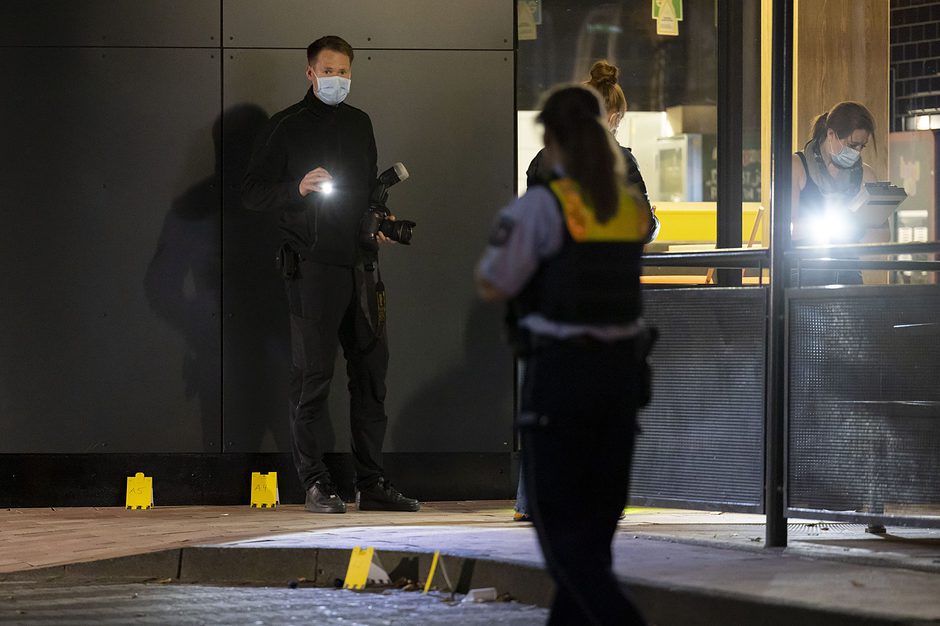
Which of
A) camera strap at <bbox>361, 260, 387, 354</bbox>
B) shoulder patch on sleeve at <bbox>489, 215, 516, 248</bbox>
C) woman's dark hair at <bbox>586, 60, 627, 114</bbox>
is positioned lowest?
camera strap at <bbox>361, 260, 387, 354</bbox>

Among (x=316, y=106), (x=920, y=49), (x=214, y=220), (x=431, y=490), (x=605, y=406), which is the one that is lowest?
(x=431, y=490)

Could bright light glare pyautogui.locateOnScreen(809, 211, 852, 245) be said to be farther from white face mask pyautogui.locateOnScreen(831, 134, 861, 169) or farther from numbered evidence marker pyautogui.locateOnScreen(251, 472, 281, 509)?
numbered evidence marker pyautogui.locateOnScreen(251, 472, 281, 509)

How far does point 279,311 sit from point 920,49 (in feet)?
26.3

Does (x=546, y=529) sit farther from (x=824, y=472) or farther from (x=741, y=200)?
(x=741, y=200)

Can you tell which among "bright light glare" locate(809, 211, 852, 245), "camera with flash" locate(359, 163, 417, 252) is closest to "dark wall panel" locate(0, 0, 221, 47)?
"camera with flash" locate(359, 163, 417, 252)

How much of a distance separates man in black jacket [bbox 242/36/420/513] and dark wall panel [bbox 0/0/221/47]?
2.79 ft

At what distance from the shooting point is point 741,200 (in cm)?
987

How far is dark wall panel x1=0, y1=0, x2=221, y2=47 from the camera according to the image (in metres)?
9.41

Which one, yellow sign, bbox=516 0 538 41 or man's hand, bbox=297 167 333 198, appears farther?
yellow sign, bbox=516 0 538 41

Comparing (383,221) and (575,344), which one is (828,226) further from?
(575,344)

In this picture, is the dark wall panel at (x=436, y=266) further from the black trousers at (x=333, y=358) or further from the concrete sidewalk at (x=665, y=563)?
the concrete sidewalk at (x=665, y=563)

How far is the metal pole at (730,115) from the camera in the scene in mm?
9844

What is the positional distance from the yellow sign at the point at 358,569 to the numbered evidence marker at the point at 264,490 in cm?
237

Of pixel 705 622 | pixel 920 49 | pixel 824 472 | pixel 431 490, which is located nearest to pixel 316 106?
pixel 431 490
